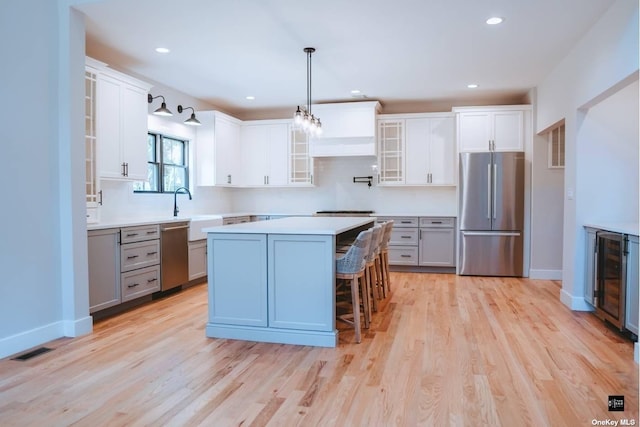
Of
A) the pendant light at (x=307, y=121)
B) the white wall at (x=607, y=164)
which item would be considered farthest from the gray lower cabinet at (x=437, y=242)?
the pendant light at (x=307, y=121)

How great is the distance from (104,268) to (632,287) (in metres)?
4.29

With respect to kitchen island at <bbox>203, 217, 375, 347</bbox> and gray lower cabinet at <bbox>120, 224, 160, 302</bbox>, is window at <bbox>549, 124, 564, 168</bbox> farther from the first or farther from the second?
gray lower cabinet at <bbox>120, 224, 160, 302</bbox>

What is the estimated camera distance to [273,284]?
130 inches

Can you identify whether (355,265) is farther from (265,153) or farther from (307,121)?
(265,153)

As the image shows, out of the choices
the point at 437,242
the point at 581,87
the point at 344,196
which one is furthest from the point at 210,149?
the point at 581,87

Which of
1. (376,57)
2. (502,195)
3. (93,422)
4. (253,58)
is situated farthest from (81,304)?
(502,195)

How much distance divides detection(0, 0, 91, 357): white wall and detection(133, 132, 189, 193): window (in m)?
1.74

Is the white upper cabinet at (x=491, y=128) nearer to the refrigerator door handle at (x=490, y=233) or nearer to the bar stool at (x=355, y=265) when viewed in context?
the refrigerator door handle at (x=490, y=233)

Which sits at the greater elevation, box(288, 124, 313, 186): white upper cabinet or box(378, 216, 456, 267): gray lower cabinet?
box(288, 124, 313, 186): white upper cabinet

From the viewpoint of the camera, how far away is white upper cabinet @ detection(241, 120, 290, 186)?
22.9ft

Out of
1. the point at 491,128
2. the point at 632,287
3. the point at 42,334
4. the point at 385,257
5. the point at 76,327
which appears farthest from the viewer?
the point at 491,128

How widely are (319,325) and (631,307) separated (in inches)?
90.3

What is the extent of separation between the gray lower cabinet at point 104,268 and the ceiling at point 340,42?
185 centimetres

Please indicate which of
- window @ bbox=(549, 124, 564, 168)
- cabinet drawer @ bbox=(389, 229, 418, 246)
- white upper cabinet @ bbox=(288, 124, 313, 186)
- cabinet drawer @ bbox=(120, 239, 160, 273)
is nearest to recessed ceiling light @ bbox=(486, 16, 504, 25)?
window @ bbox=(549, 124, 564, 168)
